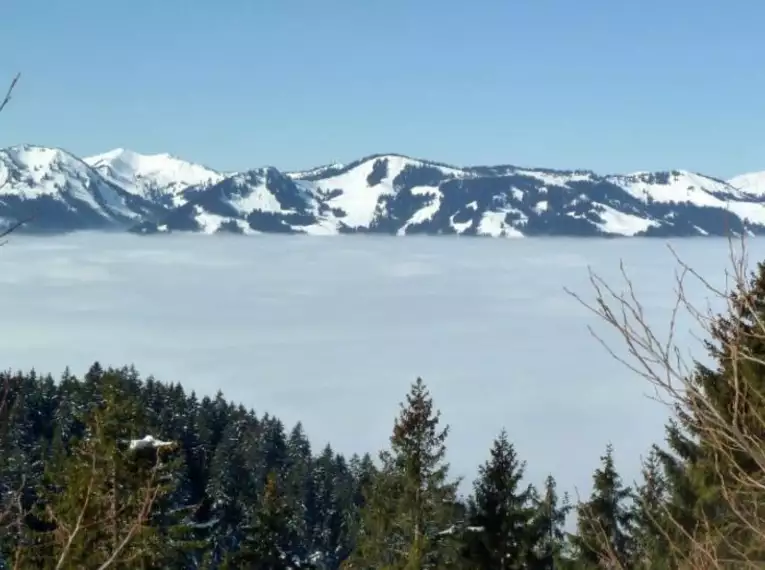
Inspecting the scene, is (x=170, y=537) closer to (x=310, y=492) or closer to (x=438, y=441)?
(x=438, y=441)

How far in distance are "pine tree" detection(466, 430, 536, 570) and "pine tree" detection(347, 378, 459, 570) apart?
1.39ft

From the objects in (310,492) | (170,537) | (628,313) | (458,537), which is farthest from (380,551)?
(310,492)

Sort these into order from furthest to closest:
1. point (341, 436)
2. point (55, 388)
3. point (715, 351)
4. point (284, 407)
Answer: point (284, 407) < point (341, 436) < point (55, 388) < point (715, 351)

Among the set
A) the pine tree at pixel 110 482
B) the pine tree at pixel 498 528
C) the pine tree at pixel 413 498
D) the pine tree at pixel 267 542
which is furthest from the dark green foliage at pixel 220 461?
the pine tree at pixel 110 482

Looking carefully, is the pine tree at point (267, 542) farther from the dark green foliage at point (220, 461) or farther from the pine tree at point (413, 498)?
the dark green foliage at point (220, 461)

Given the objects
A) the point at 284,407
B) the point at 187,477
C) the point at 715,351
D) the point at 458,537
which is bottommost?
the point at 284,407

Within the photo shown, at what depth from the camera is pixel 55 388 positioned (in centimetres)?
5969

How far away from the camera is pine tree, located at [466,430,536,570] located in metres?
12.0

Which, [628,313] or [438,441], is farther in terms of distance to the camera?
[438,441]

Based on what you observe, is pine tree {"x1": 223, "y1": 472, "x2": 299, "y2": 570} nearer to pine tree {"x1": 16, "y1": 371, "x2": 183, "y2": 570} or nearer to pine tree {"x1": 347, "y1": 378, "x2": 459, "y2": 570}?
pine tree {"x1": 347, "y1": 378, "x2": 459, "y2": 570}

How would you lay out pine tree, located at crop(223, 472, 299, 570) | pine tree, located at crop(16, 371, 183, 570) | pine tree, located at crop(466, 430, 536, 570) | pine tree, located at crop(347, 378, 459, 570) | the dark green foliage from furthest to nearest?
the dark green foliage
pine tree, located at crop(223, 472, 299, 570)
pine tree, located at crop(466, 430, 536, 570)
pine tree, located at crop(347, 378, 459, 570)
pine tree, located at crop(16, 371, 183, 570)

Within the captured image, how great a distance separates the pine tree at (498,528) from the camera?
1198cm

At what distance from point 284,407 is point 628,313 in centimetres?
17657

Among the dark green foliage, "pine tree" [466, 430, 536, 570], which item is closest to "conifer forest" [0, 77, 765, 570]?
"pine tree" [466, 430, 536, 570]
